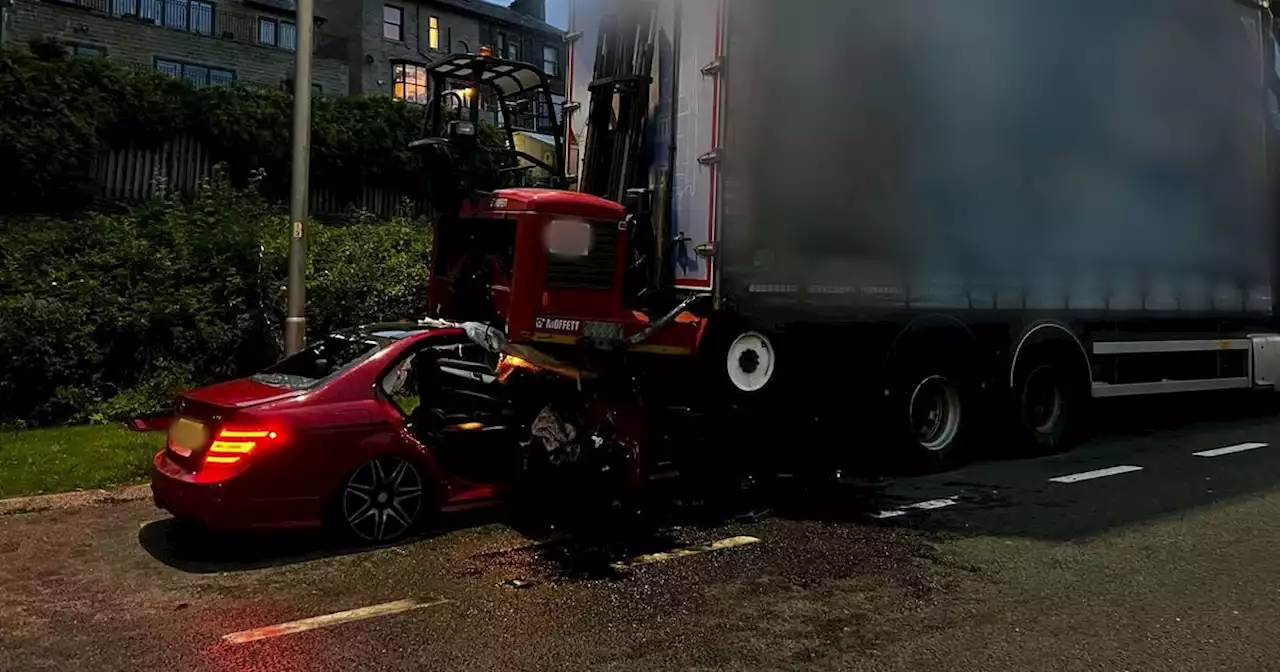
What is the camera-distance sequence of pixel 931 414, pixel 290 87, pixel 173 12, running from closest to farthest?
1. pixel 931 414
2. pixel 290 87
3. pixel 173 12

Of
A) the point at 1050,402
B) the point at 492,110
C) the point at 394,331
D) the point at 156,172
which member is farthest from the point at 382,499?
the point at 156,172

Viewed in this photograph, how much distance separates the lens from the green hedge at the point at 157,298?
382 inches

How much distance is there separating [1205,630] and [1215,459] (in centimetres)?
537

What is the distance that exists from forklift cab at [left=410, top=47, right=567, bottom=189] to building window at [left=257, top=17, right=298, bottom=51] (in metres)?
28.2

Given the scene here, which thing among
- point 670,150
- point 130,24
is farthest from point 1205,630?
point 130,24

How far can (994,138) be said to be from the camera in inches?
344

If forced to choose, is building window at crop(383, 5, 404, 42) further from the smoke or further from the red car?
the red car

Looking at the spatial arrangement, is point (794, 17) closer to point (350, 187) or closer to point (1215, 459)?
point (1215, 459)

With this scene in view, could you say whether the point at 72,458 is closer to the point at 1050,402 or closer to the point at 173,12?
the point at 1050,402

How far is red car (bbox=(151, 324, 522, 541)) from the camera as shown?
219 inches

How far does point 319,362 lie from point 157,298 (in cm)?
502

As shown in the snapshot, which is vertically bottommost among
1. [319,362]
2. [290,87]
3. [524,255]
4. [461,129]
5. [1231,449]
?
[1231,449]

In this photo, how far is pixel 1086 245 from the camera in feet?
31.7

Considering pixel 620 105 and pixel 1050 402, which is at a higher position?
pixel 620 105
